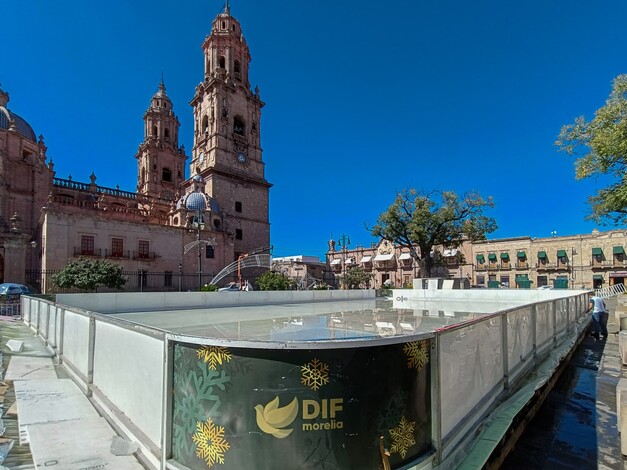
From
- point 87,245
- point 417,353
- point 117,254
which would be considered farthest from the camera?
point 117,254

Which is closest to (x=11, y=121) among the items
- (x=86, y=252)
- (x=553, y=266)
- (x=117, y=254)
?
(x=86, y=252)

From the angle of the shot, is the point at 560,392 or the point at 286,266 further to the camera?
the point at 286,266

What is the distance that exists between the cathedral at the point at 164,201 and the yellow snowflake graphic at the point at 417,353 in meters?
24.8

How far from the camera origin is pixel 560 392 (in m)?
6.57

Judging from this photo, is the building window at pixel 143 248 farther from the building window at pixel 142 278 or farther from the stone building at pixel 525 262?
the stone building at pixel 525 262

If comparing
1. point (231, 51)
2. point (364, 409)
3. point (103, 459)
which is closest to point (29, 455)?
point (103, 459)

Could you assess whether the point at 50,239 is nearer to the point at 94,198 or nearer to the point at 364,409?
the point at 94,198

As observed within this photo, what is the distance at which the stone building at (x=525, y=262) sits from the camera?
137 ft

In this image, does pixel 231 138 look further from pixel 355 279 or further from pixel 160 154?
pixel 355 279

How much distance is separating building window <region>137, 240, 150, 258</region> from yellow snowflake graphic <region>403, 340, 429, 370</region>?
33266mm

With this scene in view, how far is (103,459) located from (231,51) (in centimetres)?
5032

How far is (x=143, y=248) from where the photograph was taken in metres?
32.1

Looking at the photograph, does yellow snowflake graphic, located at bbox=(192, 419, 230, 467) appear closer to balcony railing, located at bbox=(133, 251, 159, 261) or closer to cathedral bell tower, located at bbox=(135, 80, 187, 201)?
balcony railing, located at bbox=(133, 251, 159, 261)

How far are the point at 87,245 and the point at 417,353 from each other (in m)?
32.7
